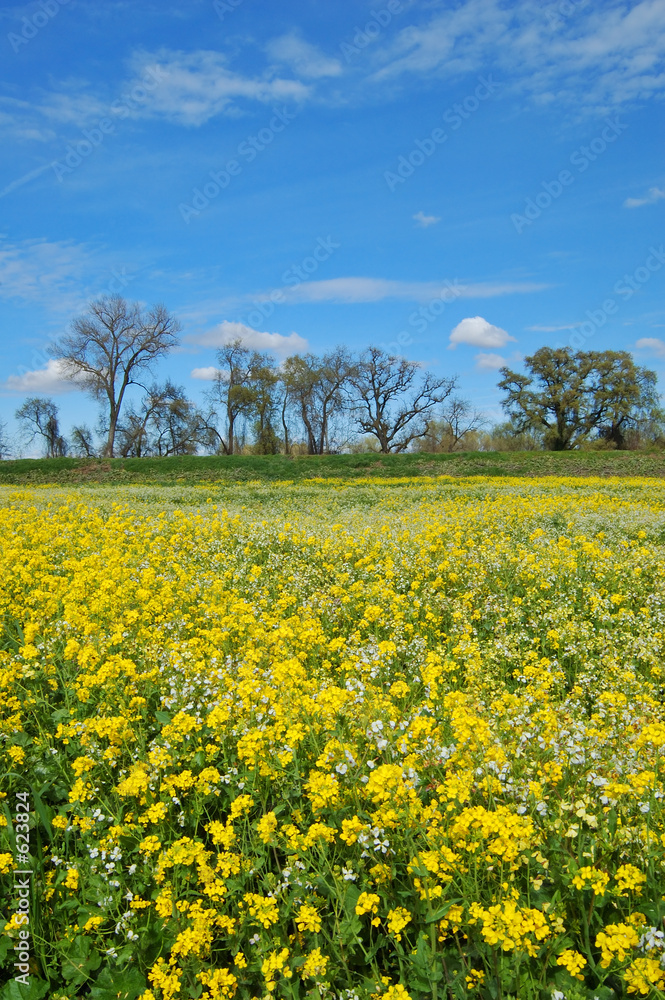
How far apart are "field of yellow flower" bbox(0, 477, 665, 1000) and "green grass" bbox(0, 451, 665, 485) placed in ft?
123

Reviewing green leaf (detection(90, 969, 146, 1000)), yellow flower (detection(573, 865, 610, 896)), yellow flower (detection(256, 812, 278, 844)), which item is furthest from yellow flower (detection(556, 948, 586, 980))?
green leaf (detection(90, 969, 146, 1000))

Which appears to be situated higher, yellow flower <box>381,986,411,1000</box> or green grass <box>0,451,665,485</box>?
green grass <box>0,451,665,485</box>

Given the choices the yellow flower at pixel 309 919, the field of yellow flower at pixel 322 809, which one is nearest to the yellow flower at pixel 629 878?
the field of yellow flower at pixel 322 809

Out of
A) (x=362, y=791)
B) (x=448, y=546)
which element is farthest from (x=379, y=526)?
(x=362, y=791)

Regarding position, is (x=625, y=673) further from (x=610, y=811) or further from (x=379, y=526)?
(x=379, y=526)

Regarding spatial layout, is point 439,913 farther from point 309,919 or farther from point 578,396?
point 578,396

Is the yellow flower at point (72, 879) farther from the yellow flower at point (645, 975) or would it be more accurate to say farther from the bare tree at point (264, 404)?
the bare tree at point (264, 404)

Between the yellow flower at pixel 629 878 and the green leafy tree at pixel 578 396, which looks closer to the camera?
the yellow flower at pixel 629 878

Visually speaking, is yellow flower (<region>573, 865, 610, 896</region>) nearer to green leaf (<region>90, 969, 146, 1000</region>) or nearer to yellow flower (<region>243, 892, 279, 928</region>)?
yellow flower (<region>243, 892, 279, 928</region>)

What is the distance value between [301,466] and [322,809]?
43.5 meters

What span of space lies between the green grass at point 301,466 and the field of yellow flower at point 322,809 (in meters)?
37.4

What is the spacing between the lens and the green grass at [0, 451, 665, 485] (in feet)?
143

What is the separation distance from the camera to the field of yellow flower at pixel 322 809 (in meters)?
2.48

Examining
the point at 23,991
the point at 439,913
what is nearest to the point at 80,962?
the point at 23,991
